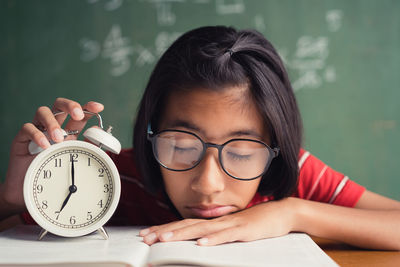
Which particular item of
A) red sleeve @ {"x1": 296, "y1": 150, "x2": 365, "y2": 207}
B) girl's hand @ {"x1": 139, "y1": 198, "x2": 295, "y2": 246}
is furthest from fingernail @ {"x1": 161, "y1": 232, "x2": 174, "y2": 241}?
red sleeve @ {"x1": 296, "y1": 150, "x2": 365, "y2": 207}

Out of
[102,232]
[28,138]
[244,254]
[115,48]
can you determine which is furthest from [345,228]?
[115,48]

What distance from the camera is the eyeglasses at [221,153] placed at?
37.9 inches

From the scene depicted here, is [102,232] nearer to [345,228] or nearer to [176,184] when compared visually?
[176,184]

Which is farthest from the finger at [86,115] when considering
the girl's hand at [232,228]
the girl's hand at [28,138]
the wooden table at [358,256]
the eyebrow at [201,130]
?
the wooden table at [358,256]

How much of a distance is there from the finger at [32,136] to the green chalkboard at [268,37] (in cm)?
134

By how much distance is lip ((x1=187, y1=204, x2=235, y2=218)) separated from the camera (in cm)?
98

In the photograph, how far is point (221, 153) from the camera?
96 centimetres

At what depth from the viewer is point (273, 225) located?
89 cm

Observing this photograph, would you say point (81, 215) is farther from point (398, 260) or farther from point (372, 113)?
point (372, 113)

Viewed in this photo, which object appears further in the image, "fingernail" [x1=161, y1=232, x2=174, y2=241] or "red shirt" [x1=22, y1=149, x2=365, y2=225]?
"red shirt" [x1=22, y1=149, x2=365, y2=225]

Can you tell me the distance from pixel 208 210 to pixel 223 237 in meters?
0.18

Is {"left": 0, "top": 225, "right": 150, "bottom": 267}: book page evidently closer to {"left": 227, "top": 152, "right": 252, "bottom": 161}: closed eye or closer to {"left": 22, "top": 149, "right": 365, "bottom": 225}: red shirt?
{"left": 227, "top": 152, "right": 252, "bottom": 161}: closed eye

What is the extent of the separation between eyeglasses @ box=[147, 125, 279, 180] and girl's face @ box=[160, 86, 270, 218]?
0.02 m

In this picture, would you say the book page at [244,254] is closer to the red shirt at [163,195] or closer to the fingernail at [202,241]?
the fingernail at [202,241]
